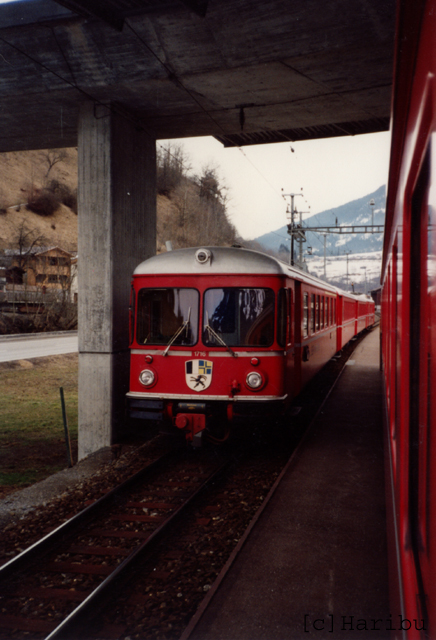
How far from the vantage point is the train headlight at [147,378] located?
7594 millimetres

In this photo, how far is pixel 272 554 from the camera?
465 cm

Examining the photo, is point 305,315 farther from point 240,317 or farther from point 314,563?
point 314,563

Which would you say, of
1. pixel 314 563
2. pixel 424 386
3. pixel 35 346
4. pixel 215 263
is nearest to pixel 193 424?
pixel 215 263

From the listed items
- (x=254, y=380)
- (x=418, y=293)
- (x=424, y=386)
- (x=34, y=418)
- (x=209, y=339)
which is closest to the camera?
(x=424, y=386)

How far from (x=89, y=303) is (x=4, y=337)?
22426 millimetres

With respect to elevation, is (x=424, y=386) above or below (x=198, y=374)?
above

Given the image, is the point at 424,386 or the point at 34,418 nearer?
the point at 424,386

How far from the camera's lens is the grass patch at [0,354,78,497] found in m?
10.4

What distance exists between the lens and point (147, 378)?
7629mm

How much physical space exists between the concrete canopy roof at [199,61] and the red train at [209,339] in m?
2.86

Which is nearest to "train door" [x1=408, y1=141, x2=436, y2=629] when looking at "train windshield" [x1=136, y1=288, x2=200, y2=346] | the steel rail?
the steel rail

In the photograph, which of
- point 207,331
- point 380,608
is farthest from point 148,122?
point 380,608

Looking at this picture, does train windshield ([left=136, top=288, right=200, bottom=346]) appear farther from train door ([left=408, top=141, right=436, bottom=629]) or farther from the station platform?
train door ([left=408, top=141, right=436, bottom=629])

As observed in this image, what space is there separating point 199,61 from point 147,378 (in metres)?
4.83
